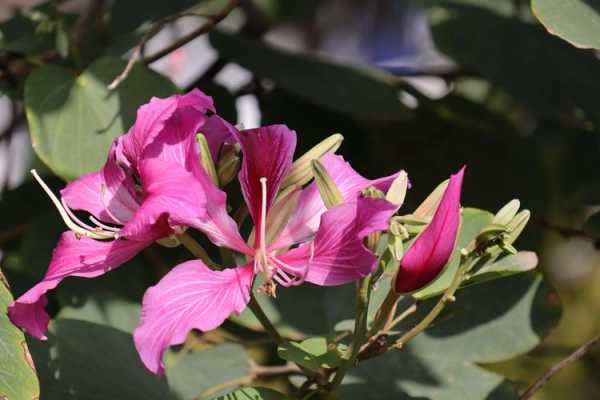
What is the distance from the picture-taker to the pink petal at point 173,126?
0.81m

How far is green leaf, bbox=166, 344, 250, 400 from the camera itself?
3.55 feet

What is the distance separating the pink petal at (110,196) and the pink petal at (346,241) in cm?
18

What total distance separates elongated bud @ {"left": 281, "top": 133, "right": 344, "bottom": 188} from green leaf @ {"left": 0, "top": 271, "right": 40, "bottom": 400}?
25cm

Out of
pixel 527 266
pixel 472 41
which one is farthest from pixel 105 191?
pixel 472 41

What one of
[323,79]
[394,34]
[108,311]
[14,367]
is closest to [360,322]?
[14,367]

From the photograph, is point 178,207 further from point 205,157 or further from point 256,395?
point 256,395

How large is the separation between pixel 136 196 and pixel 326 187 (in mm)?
185

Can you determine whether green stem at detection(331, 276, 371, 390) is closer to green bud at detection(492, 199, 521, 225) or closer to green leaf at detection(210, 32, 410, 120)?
green bud at detection(492, 199, 521, 225)

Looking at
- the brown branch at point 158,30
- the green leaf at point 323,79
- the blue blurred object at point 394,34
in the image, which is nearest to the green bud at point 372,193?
the brown branch at point 158,30

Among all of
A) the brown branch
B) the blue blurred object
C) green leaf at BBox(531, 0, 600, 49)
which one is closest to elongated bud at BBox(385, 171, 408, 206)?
green leaf at BBox(531, 0, 600, 49)

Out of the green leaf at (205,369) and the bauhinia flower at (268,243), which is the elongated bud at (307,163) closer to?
the bauhinia flower at (268,243)

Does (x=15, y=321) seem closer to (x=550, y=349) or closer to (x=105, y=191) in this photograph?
(x=105, y=191)

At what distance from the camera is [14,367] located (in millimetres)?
799

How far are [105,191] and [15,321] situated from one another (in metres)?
0.13
